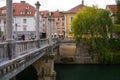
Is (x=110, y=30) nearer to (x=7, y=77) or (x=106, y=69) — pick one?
(x=106, y=69)

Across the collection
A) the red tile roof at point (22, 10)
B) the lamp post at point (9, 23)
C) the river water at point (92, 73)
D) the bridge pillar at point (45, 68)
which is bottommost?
the river water at point (92, 73)

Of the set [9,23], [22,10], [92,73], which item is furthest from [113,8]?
[9,23]

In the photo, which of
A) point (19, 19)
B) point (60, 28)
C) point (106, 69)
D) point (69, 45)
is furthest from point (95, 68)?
point (60, 28)

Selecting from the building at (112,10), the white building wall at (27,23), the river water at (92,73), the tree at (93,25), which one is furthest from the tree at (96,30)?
the white building wall at (27,23)

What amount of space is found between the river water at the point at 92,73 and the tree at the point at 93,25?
5.36 metres

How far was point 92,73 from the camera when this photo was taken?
40.1 m

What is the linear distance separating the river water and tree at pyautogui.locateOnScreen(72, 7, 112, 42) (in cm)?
536

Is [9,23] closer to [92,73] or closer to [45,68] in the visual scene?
[45,68]

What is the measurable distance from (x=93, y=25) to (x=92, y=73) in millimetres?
10693

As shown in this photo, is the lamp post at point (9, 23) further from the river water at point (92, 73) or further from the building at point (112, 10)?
the building at point (112, 10)

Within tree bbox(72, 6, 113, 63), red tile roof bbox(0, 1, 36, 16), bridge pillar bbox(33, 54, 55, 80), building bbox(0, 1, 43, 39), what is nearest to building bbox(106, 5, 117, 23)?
tree bbox(72, 6, 113, 63)

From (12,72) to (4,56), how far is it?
0.87 meters

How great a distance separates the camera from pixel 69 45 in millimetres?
52688

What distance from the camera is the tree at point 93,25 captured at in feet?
157
